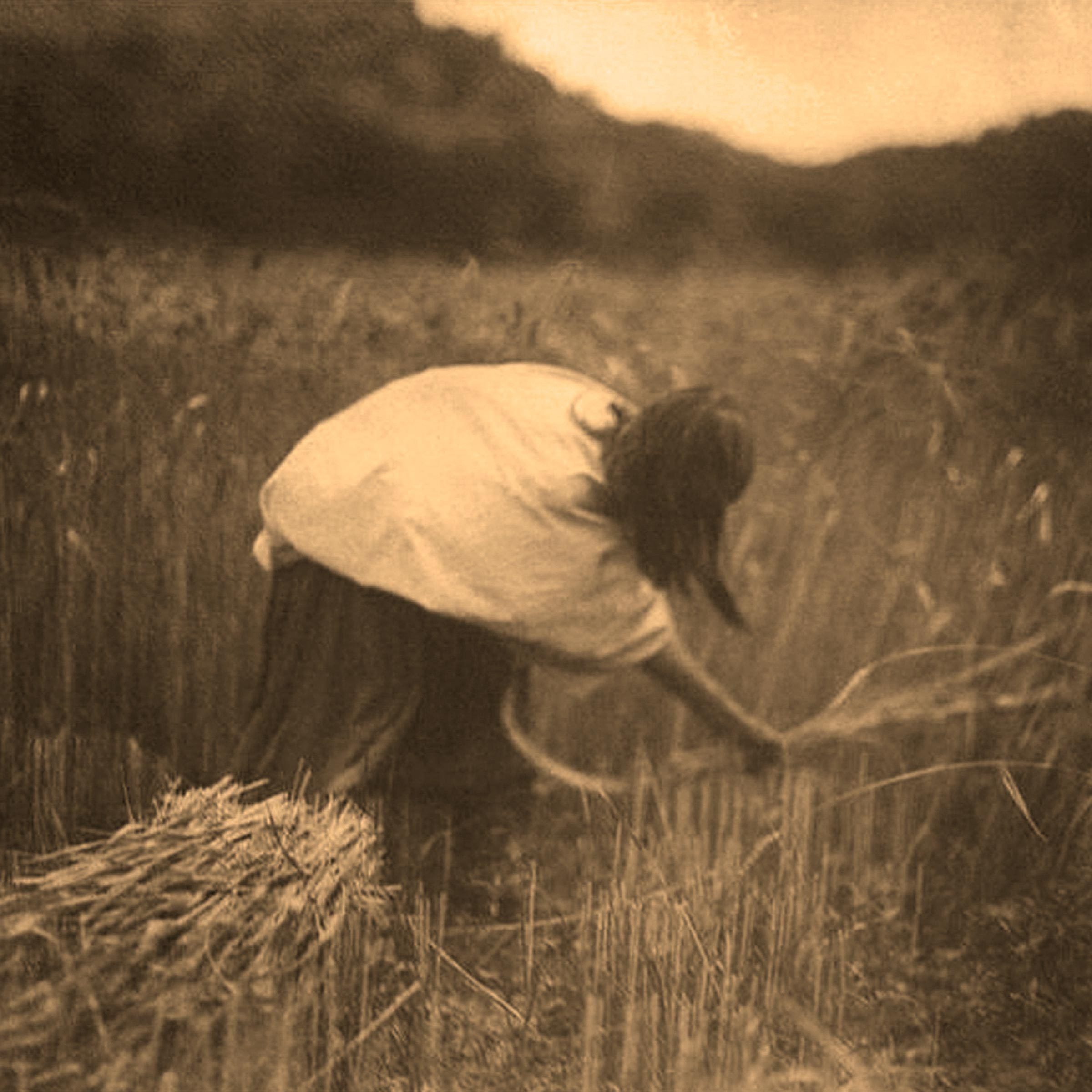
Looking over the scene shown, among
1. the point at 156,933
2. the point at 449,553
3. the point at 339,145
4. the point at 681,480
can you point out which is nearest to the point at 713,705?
the point at 681,480

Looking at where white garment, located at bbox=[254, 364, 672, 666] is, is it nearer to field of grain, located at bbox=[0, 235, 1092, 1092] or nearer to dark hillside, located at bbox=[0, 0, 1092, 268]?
field of grain, located at bbox=[0, 235, 1092, 1092]

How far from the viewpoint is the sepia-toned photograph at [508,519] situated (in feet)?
9.36

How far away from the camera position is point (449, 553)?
287cm

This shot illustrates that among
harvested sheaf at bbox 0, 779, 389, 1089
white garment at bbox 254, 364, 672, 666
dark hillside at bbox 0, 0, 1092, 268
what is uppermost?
dark hillside at bbox 0, 0, 1092, 268

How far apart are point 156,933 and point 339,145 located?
5.07ft

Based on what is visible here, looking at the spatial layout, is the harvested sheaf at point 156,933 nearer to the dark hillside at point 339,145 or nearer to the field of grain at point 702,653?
the field of grain at point 702,653

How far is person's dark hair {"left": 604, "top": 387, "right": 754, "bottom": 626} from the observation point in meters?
2.88

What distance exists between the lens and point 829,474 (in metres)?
2.97

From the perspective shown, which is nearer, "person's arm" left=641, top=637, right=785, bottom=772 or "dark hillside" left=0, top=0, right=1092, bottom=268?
"dark hillside" left=0, top=0, right=1092, bottom=268

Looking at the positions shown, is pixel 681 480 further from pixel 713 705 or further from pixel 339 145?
pixel 339 145

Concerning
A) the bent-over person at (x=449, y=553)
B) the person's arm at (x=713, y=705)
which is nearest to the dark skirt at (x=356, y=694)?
the bent-over person at (x=449, y=553)

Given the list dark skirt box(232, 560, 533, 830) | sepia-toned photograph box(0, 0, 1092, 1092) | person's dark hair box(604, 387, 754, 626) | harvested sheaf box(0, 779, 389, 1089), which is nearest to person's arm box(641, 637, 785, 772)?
sepia-toned photograph box(0, 0, 1092, 1092)

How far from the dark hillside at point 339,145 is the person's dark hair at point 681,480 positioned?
1.01ft

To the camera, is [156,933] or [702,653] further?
[702,653]
